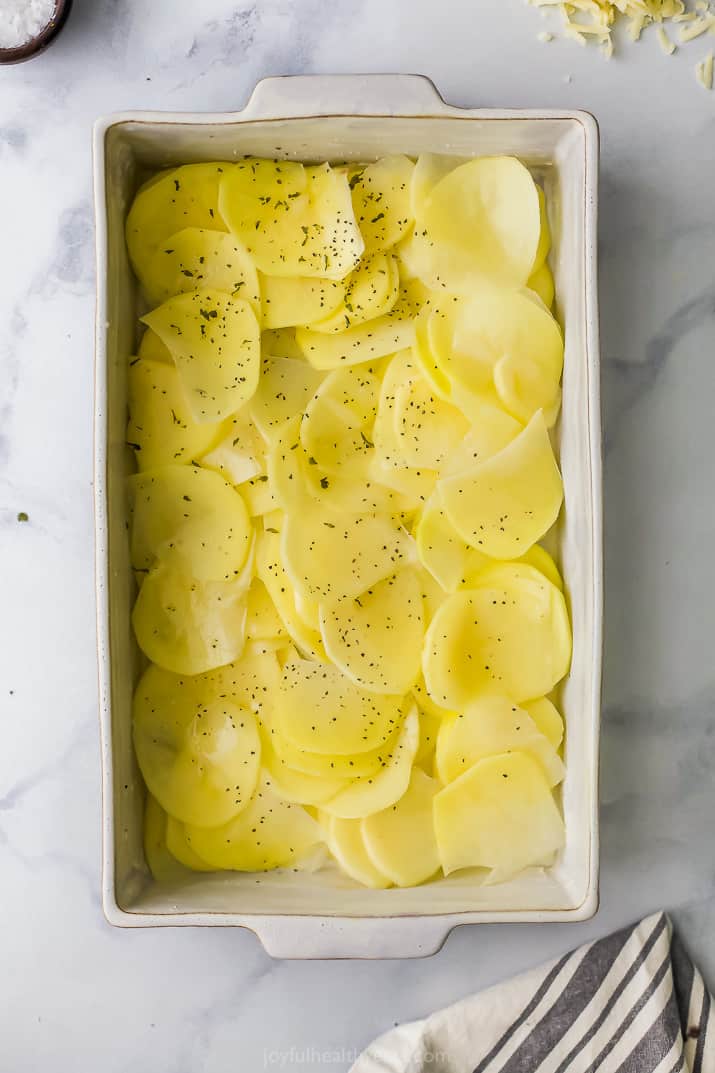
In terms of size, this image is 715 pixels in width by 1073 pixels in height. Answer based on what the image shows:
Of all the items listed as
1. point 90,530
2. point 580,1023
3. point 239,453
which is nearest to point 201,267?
point 239,453

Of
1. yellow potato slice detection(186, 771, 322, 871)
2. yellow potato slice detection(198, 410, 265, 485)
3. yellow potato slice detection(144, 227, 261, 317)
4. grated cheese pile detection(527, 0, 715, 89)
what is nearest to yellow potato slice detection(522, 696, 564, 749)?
yellow potato slice detection(186, 771, 322, 871)

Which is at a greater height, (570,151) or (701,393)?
(570,151)

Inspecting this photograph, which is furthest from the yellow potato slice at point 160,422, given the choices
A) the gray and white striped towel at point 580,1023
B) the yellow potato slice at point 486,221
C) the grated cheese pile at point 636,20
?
the gray and white striped towel at point 580,1023

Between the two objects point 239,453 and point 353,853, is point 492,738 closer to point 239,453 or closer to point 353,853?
point 353,853

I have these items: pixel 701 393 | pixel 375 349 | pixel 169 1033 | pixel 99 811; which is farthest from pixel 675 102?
pixel 169 1033

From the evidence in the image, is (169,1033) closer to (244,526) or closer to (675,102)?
(244,526)

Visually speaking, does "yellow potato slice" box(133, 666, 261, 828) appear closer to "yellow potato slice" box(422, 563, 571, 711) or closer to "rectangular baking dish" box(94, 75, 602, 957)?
"rectangular baking dish" box(94, 75, 602, 957)
